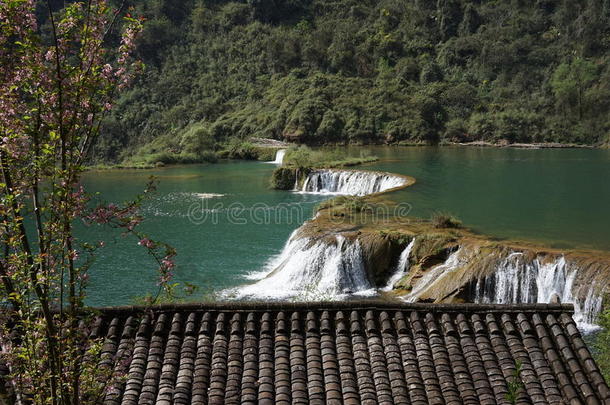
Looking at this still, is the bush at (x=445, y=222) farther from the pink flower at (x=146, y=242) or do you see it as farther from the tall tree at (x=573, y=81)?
the tall tree at (x=573, y=81)


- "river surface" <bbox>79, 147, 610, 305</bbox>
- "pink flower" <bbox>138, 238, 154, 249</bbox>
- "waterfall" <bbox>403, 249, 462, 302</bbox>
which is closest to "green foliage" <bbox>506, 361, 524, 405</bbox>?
"pink flower" <bbox>138, 238, 154, 249</bbox>

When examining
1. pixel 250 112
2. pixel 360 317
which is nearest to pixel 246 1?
pixel 250 112

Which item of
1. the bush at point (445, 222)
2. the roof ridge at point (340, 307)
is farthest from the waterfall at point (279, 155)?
the roof ridge at point (340, 307)

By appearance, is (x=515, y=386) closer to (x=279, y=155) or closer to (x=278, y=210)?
(x=278, y=210)

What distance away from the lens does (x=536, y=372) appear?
5.92 meters

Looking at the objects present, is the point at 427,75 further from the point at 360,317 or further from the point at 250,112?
the point at 360,317

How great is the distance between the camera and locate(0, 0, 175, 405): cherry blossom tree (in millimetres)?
4137

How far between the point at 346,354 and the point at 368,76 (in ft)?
269

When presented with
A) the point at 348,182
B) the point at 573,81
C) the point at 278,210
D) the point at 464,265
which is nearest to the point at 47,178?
the point at 464,265

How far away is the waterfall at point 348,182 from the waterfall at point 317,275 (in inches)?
560

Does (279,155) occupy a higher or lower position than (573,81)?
lower

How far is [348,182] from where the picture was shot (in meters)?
36.1

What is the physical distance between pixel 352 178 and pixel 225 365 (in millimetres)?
30583

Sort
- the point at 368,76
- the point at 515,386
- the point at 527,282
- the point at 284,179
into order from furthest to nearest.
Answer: the point at 368,76 < the point at 284,179 < the point at 527,282 < the point at 515,386
